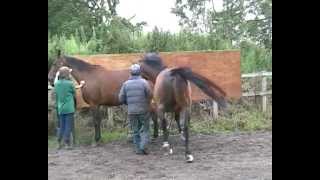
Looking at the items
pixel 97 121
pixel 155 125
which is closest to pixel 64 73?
pixel 97 121

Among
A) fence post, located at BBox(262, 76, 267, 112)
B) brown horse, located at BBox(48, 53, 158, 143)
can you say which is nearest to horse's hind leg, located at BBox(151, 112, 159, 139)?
brown horse, located at BBox(48, 53, 158, 143)

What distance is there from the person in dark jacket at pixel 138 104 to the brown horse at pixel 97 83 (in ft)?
1.41

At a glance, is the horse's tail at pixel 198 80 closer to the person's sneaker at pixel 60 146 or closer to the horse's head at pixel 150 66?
the horse's head at pixel 150 66

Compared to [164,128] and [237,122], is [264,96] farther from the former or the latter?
[164,128]

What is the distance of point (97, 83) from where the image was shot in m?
5.89

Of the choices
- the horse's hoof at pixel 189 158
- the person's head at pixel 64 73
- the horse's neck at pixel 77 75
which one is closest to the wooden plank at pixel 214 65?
the horse's neck at pixel 77 75

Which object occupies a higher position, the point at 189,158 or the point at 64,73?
the point at 64,73

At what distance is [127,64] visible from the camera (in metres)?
6.15

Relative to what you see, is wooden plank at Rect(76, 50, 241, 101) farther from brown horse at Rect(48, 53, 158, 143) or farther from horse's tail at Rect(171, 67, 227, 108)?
horse's tail at Rect(171, 67, 227, 108)

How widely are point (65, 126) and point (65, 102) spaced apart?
0.29 m

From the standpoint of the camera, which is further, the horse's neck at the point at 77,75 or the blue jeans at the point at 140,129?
the horse's neck at the point at 77,75

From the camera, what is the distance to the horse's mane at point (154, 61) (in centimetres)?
593

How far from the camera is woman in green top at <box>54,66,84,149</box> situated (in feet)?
18.0
